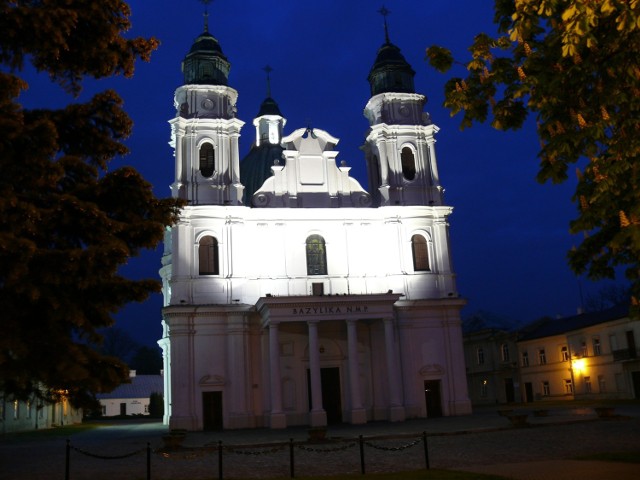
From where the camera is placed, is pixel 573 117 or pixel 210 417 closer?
pixel 573 117

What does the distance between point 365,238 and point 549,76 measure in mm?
29731

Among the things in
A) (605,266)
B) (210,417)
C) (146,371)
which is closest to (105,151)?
(605,266)

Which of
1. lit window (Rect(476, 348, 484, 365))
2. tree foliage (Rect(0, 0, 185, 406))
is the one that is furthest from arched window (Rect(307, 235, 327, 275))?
lit window (Rect(476, 348, 484, 365))

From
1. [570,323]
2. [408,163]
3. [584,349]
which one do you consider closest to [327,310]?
[408,163]

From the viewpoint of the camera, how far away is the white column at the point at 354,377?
3309cm

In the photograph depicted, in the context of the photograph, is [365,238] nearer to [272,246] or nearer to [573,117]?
[272,246]

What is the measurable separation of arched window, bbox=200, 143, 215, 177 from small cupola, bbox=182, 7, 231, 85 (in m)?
3.84

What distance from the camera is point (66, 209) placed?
9.01 meters

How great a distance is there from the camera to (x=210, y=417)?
34.5 meters

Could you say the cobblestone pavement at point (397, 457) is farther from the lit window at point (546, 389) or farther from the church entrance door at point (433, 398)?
the lit window at point (546, 389)

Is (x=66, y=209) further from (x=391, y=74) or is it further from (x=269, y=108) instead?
(x=269, y=108)

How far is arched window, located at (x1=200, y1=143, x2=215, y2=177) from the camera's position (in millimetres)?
38094

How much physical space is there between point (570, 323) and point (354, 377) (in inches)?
1199

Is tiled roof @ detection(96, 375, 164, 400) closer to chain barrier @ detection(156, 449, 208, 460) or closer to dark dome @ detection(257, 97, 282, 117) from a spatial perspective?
dark dome @ detection(257, 97, 282, 117)
